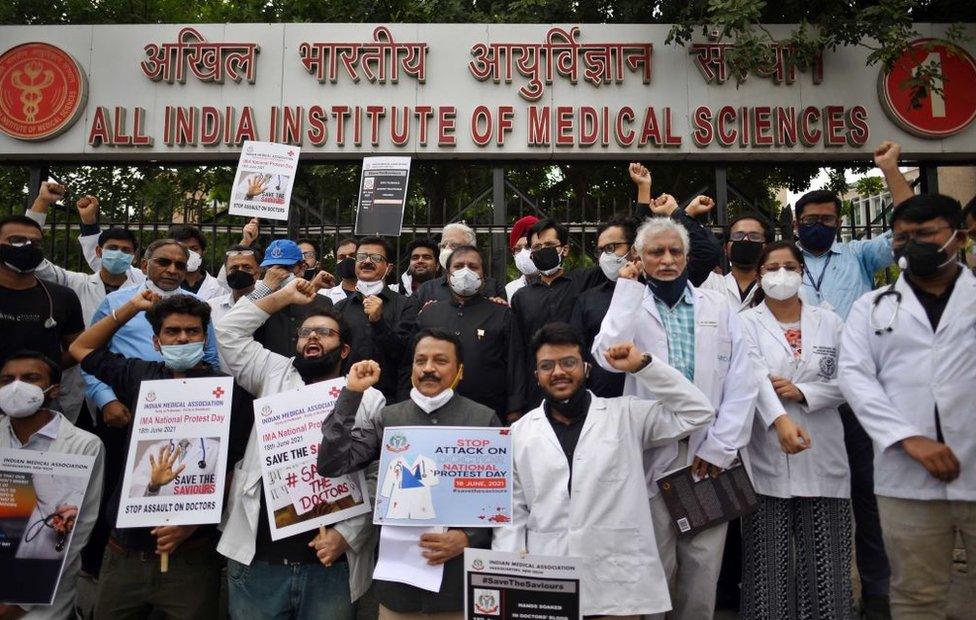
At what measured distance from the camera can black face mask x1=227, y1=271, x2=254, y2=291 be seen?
4.96 m

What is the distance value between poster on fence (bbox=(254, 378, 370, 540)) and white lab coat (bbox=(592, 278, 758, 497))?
Answer: 147 cm

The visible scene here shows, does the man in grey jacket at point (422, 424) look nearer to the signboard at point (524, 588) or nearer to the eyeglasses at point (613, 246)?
the signboard at point (524, 588)

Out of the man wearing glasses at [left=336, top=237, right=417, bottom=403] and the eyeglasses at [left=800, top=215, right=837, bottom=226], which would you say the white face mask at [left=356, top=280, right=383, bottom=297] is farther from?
the eyeglasses at [left=800, top=215, right=837, bottom=226]

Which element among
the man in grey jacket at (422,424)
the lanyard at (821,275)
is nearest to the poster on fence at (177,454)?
the man in grey jacket at (422,424)

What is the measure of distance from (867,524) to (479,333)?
2668mm

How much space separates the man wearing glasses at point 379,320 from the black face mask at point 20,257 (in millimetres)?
1942

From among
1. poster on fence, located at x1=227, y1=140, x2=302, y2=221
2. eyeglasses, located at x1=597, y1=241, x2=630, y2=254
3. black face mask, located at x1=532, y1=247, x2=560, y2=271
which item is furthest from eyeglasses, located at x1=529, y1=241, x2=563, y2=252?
poster on fence, located at x1=227, y1=140, x2=302, y2=221

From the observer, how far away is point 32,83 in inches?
336

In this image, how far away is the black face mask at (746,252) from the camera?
463 cm

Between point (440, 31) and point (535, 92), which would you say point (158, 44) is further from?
point (535, 92)

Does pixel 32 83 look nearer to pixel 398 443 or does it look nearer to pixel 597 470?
pixel 398 443

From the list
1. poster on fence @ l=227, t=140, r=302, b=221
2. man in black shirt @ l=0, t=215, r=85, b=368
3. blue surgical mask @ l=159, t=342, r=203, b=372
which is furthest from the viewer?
poster on fence @ l=227, t=140, r=302, b=221

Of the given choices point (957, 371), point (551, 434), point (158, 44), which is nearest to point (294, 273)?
point (551, 434)

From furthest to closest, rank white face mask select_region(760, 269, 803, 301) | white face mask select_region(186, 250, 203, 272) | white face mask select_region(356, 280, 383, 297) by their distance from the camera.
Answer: white face mask select_region(186, 250, 203, 272), white face mask select_region(356, 280, 383, 297), white face mask select_region(760, 269, 803, 301)
